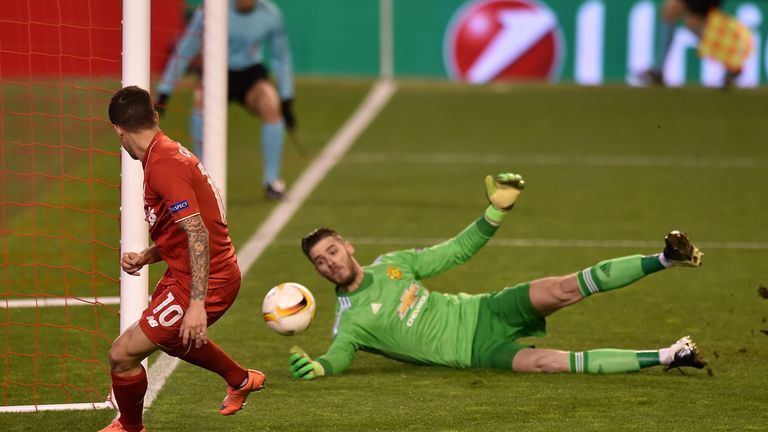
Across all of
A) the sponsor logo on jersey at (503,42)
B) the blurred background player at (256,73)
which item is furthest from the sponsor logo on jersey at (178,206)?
the sponsor logo on jersey at (503,42)

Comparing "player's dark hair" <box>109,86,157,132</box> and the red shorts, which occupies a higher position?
"player's dark hair" <box>109,86,157,132</box>

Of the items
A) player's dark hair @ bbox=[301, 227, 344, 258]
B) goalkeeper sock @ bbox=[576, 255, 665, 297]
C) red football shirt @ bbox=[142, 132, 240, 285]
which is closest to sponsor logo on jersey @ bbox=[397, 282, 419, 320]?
player's dark hair @ bbox=[301, 227, 344, 258]

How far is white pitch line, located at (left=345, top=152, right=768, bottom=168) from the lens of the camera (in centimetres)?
1438

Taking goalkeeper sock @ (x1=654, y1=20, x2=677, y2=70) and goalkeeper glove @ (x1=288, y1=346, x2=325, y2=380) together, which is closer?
goalkeeper glove @ (x1=288, y1=346, x2=325, y2=380)

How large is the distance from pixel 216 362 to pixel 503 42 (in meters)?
13.1

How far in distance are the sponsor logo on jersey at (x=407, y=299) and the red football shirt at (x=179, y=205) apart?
1302 mm

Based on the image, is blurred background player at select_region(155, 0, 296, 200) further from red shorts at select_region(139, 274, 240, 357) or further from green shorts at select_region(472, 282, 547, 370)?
red shorts at select_region(139, 274, 240, 357)

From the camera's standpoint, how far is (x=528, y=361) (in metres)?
6.77

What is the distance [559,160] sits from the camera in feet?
48.1

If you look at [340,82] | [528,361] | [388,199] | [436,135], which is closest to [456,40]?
[340,82]

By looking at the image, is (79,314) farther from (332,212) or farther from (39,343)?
(332,212)

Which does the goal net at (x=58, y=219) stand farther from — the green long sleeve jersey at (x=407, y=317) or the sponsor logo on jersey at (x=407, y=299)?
the sponsor logo on jersey at (x=407, y=299)

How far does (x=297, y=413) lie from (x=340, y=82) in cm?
1313

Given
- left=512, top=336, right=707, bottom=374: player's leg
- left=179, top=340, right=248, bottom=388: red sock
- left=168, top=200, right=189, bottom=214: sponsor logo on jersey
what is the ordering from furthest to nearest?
left=512, top=336, right=707, bottom=374: player's leg
left=179, top=340, right=248, bottom=388: red sock
left=168, top=200, right=189, bottom=214: sponsor logo on jersey
